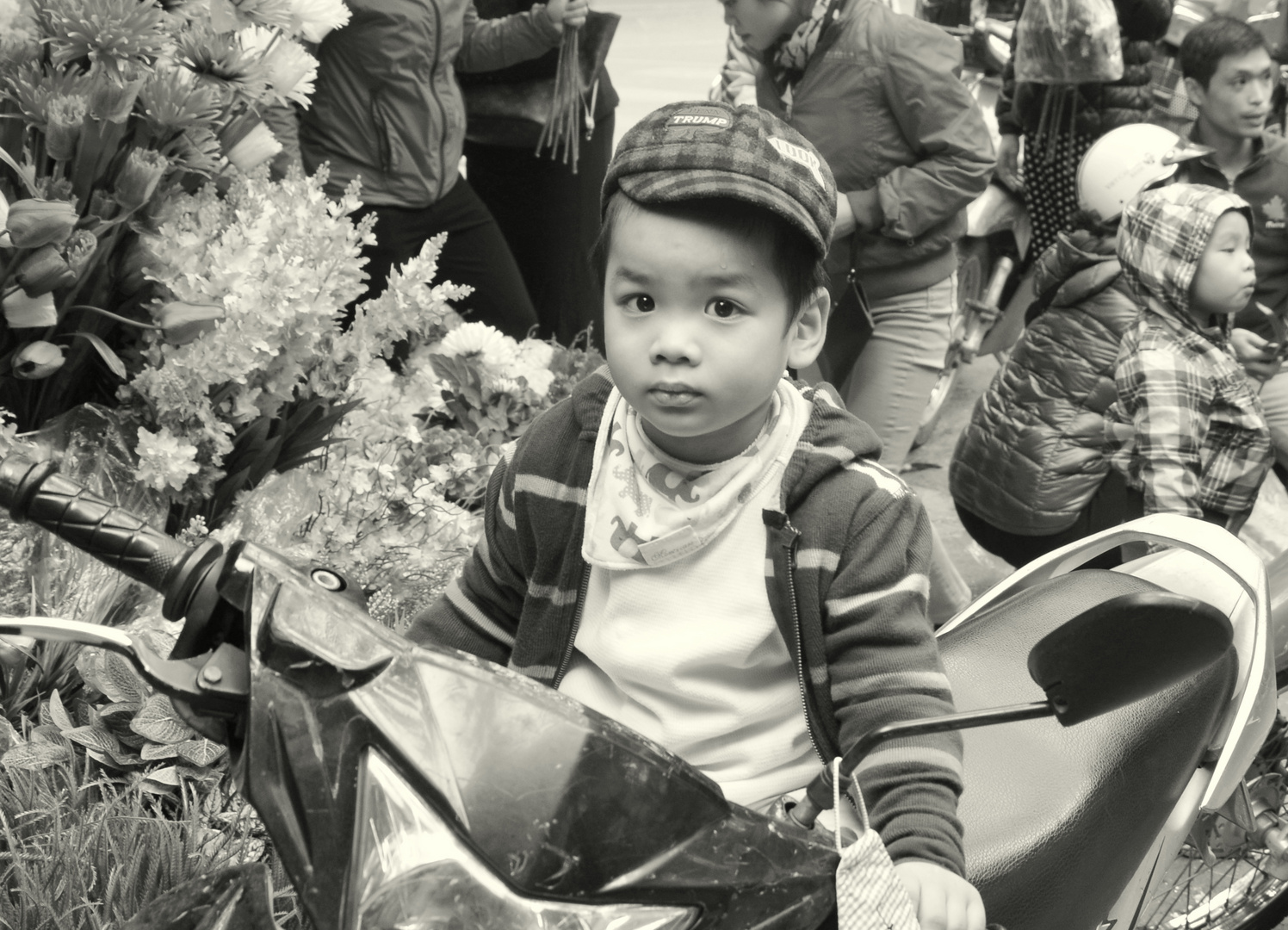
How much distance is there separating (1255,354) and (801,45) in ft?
4.92

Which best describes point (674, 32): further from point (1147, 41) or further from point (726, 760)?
point (726, 760)

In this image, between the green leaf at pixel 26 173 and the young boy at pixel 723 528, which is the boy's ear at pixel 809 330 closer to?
the young boy at pixel 723 528

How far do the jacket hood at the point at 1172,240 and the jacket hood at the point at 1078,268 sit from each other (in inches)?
14.1

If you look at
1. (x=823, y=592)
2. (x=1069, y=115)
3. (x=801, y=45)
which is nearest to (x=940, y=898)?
(x=823, y=592)

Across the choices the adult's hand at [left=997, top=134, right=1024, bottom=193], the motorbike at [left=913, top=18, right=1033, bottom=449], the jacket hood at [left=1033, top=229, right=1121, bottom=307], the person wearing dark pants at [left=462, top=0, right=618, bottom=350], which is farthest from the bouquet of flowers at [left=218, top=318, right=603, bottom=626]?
the adult's hand at [left=997, top=134, right=1024, bottom=193]

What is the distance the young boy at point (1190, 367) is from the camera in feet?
11.0

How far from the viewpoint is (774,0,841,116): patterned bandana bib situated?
3.77 metres

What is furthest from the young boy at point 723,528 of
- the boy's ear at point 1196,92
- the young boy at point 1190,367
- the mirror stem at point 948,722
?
the boy's ear at point 1196,92

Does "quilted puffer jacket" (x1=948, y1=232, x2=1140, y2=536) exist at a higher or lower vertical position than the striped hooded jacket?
lower

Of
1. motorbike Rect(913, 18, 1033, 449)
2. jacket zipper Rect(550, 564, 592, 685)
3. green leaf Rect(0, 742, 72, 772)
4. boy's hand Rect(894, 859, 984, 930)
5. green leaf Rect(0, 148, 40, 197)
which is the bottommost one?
motorbike Rect(913, 18, 1033, 449)

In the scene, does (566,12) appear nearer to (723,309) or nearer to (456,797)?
(723,309)

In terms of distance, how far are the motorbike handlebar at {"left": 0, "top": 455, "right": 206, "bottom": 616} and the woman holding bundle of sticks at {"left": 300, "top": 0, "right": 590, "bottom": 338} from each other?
8.89 feet

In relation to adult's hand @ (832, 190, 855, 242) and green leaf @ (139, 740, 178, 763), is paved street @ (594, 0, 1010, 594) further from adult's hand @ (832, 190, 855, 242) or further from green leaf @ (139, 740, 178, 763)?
green leaf @ (139, 740, 178, 763)

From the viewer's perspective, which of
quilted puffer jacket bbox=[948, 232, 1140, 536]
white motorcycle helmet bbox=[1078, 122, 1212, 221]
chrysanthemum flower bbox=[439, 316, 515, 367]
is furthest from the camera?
white motorcycle helmet bbox=[1078, 122, 1212, 221]
